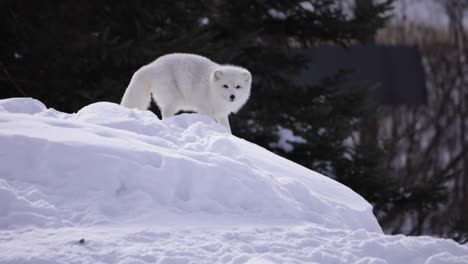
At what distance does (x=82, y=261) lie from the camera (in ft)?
11.1

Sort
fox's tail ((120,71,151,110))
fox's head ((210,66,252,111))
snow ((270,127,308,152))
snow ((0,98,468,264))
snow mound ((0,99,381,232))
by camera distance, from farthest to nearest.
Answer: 1. snow ((270,127,308,152))
2. fox's head ((210,66,252,111))
3. fox's tail ((120,71,151,110))
4. snow mound ((0,99,381,232))
5. snow ((0,98,468,264))

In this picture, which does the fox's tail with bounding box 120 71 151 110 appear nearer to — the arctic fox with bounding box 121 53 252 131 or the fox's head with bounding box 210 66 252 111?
the arctic fox with bounding box 121 53 252 131

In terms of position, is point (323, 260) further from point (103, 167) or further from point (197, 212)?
point (103, 167)

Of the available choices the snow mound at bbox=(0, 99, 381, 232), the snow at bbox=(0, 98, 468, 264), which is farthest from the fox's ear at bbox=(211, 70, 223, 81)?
the snow at bbox=(0, 98, 468, 264)

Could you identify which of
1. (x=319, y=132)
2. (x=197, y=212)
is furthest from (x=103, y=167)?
(x=319, y=132)

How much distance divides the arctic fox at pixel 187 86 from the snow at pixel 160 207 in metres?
1.85

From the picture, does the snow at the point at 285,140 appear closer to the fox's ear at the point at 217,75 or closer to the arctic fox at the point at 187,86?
the arctic fox at the point at 187,86

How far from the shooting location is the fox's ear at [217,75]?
23.8ft

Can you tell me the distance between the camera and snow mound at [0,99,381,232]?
13.2ft

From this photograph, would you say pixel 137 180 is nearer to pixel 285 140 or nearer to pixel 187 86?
pixel 187 86

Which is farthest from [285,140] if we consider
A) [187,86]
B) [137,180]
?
[137,180]

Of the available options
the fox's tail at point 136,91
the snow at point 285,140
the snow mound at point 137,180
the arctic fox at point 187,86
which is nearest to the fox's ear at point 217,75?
the arctic fox at point 187,86

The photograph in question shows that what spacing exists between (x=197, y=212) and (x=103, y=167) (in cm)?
75

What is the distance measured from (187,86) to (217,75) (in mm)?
391
